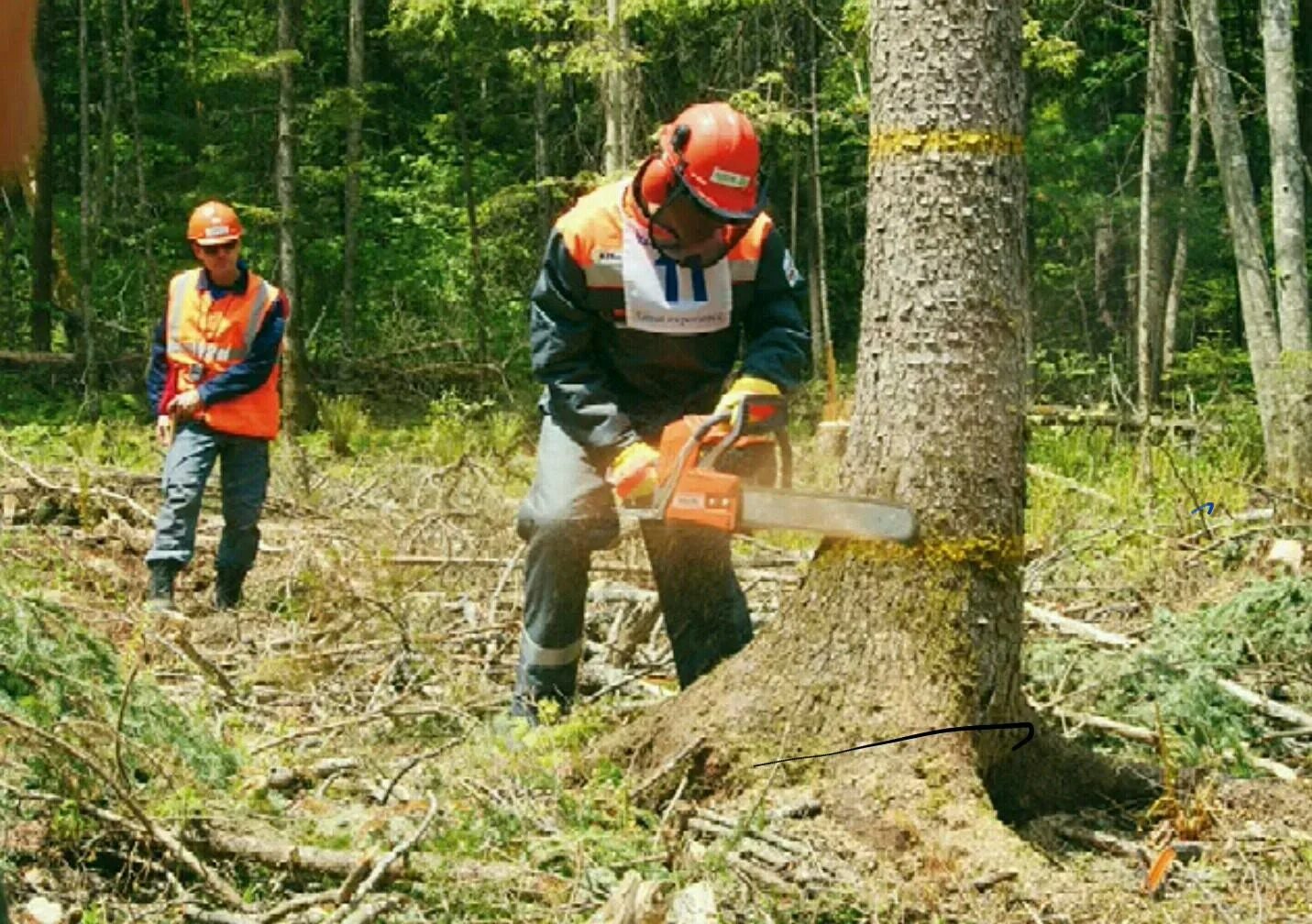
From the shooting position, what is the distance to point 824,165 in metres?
23.1

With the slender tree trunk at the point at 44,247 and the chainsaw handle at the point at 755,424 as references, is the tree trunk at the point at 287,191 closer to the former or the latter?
the slender tree trunk at the point at 44,247

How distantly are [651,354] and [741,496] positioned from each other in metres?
0.81

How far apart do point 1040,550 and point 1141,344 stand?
741 cm

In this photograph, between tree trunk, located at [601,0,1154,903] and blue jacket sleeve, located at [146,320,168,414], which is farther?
blue jacket sleeve, located at [146,320,168,414]

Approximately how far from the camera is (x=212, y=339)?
7.71 meters

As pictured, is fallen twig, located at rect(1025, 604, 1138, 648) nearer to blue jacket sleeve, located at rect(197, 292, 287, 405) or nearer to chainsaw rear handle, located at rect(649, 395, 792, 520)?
chainsaw rear handle, located at rect(649, 395, 792, 520)

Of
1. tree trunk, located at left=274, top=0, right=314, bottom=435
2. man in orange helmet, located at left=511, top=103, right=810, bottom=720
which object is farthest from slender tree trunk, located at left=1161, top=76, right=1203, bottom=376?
man in orange helmet, located at left=511, top=103, right=810, bottom=720

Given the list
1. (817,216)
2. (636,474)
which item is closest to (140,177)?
(817,216)

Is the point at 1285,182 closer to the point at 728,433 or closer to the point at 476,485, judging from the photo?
the point at 476,485

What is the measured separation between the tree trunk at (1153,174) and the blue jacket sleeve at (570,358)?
9723 millimetres

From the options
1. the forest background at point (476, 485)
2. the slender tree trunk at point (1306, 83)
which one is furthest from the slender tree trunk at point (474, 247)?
the slender tree trunk at point (1306, 83)

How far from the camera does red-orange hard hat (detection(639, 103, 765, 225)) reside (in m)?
4.55

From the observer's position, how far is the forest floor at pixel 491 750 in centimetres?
356

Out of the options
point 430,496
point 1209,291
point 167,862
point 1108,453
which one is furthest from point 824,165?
point 167,862
